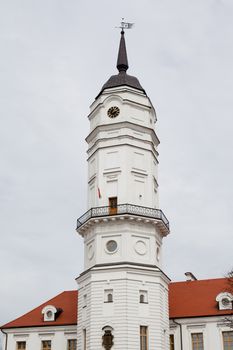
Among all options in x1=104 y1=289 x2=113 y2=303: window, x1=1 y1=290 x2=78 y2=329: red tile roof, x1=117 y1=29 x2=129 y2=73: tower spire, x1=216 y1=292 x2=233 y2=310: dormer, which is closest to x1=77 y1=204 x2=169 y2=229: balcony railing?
x1=104 y1=289 x2=113 y2=303: window

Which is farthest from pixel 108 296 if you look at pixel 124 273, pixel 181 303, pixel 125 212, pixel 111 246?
pixel 181 303

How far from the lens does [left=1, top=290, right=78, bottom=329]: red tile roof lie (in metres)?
51.2

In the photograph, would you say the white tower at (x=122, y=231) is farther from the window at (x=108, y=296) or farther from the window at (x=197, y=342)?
the window at (x=197, y=342)

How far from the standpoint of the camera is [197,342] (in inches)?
1889

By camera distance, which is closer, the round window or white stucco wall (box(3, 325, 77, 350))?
the round window

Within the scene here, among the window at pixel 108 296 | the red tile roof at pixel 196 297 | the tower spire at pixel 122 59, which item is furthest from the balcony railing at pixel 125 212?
the tower spire at pixel 122 59

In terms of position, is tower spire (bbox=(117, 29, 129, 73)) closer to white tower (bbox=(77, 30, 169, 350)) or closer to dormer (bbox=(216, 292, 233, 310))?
white tower (bbox=(77, 30, 169, 350))

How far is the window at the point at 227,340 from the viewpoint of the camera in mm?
47031

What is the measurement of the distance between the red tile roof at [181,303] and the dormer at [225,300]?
428mm

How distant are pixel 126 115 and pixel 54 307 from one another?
1830 cm

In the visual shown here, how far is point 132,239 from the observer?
44.9m

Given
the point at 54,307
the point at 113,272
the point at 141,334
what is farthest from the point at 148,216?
the point at 54,307

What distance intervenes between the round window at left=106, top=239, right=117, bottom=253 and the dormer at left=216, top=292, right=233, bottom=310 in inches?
426

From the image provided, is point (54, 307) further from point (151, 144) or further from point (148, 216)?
point (151, 144)
